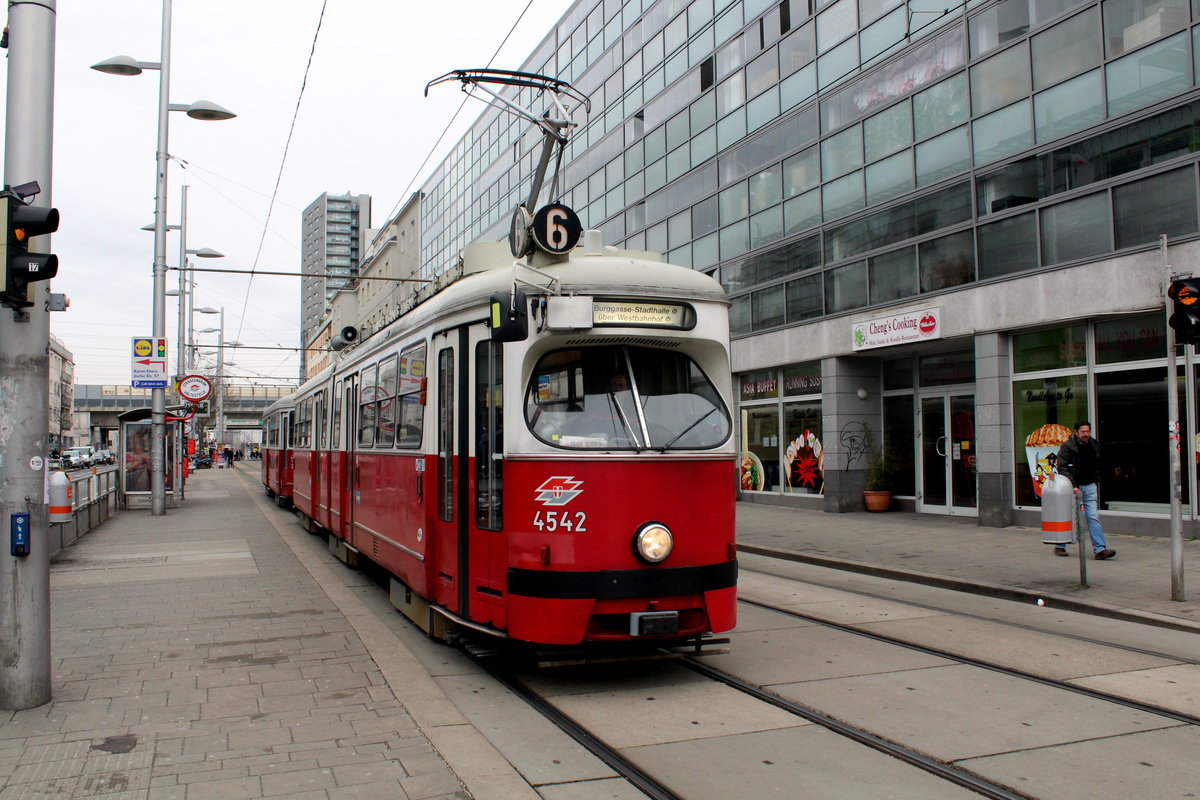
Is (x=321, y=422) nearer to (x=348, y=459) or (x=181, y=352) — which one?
(x=348, y=459)

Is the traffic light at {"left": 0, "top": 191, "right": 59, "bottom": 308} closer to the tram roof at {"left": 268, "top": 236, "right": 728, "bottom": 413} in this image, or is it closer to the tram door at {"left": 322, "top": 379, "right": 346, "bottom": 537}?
the tram roof at {"left": 268, "top": 236, "right": 728, "bottom": 413}

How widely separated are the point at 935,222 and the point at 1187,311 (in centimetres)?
861

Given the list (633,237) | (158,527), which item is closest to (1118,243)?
(633,237)

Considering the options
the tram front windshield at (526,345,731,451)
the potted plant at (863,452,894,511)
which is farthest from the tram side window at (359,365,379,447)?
the potted plant at (863,452,894,511)

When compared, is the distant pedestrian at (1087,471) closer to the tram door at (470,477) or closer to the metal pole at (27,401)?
the tram door at (470,477)

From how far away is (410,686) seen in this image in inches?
252

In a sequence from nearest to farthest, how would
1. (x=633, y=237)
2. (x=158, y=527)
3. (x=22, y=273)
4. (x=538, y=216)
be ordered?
1. (x=22, y=273)
2. (x=538, y=216)
3. (x=158, y=527)
4. (x=633, y=237)

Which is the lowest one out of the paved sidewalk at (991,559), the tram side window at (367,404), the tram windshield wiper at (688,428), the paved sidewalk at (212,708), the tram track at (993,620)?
the tram track at (993,620)

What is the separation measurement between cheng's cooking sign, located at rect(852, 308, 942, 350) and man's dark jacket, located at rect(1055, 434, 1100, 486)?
5.46m

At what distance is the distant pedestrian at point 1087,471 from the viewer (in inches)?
456

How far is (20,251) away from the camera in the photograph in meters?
5.63

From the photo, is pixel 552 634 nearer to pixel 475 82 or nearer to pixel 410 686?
pixel 410 686

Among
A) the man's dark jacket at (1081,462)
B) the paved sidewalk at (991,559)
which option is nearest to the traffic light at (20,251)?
the paved sidewalk at (991,559)

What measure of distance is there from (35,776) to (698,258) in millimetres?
21470
